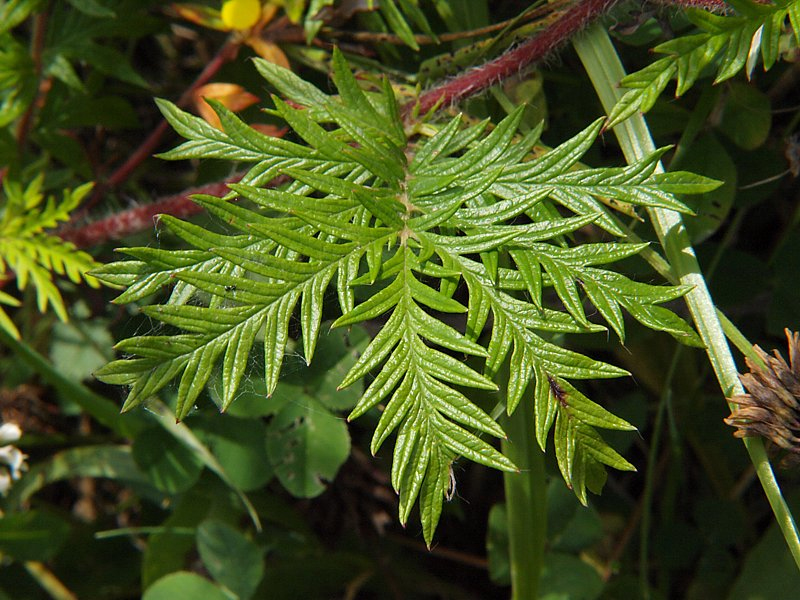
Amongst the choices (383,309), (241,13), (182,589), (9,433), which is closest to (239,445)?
(182,589)

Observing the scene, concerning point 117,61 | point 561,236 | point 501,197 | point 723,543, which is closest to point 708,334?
point 561,236

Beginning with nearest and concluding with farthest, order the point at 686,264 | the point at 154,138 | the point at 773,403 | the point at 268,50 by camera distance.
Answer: the point at 773,403
the point at 686,264
the point at 268,50
the point at 154,138

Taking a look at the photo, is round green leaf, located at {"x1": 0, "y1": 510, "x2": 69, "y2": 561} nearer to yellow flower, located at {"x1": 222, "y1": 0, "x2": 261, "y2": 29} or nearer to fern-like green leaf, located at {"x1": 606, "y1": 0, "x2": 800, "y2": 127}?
yellow flower, located at {"x1": 222, "y1": 0, "x2": 261, "y2": 29}

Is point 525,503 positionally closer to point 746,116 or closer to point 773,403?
point 773,403

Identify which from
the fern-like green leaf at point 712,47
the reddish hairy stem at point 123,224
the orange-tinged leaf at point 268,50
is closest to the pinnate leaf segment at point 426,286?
the fern-like green leaf at point 712,47

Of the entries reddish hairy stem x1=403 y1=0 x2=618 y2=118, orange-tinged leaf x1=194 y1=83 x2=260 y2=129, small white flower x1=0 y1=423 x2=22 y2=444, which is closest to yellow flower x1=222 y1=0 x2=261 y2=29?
orange-tinged leaf x1=194 y1=83 x2=260 y2=129

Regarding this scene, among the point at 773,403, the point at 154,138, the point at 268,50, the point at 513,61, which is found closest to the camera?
the point at 773,403

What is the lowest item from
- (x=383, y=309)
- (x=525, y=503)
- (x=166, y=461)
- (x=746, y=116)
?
(x=166, y=461)
